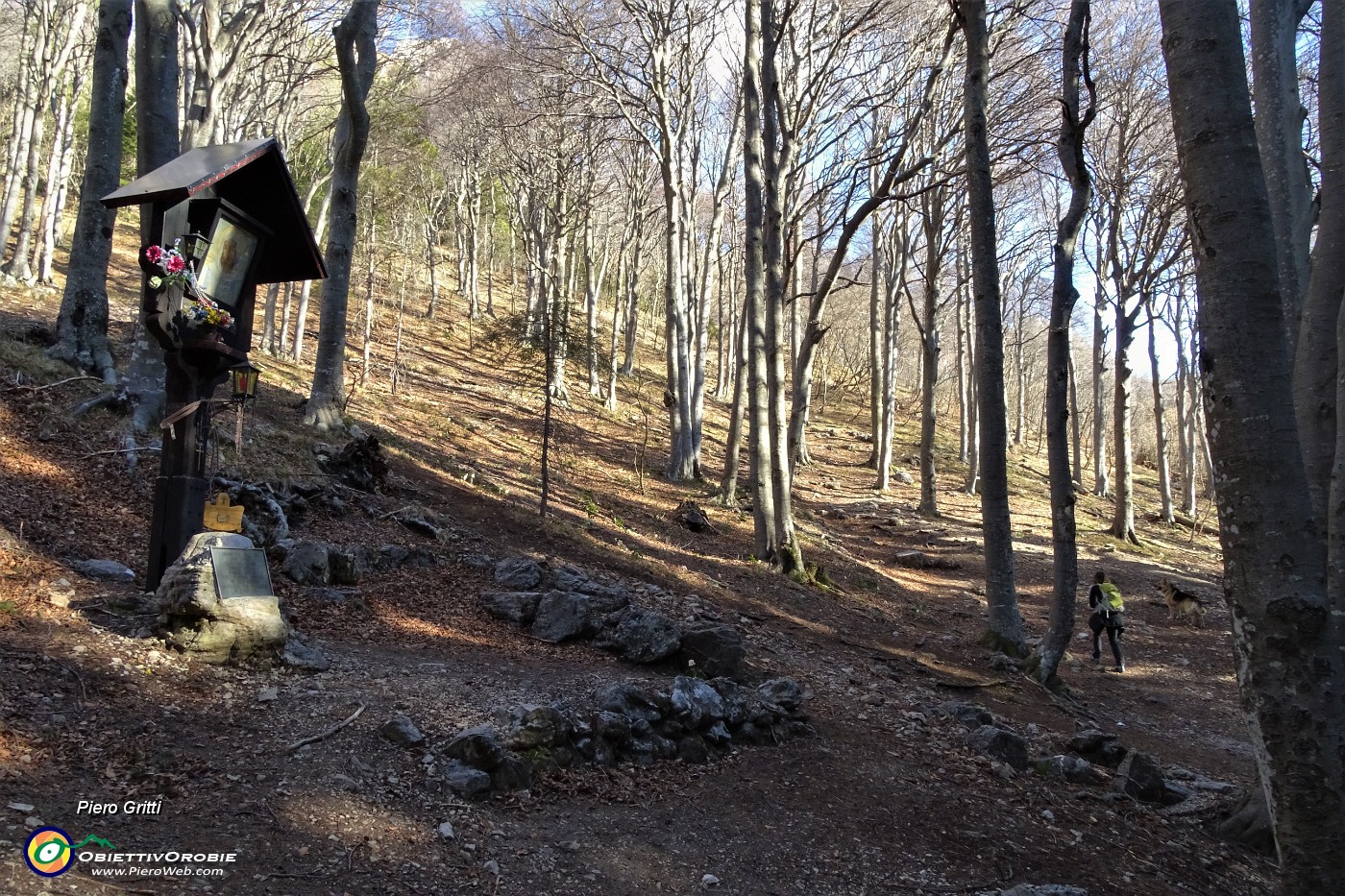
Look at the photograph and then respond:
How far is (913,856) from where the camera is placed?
193 inches

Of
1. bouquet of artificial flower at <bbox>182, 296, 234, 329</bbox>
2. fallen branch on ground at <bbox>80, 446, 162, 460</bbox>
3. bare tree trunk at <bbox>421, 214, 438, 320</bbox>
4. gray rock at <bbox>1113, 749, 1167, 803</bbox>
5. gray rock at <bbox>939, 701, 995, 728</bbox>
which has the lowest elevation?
gray rock at <bbox>1113, 749, 1167, 803</bbox>

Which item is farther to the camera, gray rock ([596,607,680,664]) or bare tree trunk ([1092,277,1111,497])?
bare tree trunk ([1092,277,1111,497])

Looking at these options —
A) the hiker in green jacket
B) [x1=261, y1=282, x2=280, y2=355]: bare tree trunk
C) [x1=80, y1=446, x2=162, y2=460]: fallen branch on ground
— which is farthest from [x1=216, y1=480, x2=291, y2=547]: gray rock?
[x1=261, y1=282, x2=280, y2=355]: bare tree trunk

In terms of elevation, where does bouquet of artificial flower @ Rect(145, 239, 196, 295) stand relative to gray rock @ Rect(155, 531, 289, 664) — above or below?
above

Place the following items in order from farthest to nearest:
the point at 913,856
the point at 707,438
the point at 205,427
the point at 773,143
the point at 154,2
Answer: the point at 707,438
the point at 773,143
the point at 154,2
the point at 205,427
the point at 913,856

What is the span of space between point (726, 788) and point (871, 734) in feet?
6.44

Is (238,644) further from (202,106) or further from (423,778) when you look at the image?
(202,106)

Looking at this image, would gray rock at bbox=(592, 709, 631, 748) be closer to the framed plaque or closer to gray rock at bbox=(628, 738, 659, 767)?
gray rock at bbox=(628, 738, 659, 767)

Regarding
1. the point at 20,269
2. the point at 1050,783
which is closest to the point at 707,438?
the point at 20,269

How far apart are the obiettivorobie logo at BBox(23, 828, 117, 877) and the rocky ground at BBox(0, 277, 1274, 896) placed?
0.05 metres

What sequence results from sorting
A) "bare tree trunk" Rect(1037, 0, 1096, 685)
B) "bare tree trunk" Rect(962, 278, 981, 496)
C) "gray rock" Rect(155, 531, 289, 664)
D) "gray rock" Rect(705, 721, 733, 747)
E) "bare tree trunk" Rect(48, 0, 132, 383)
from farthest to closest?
"bare tree trunk" Rect(962, 278, 981, 496) → "bare tree trunk" Rect(1037, 0, 1096, 685) → "bare tree trunk" Rect(48, 0, 132, 383) → "gray rock" Rect(705, 721, 733, 747) → "gray rock" Rect(155, 531, 289, 664)

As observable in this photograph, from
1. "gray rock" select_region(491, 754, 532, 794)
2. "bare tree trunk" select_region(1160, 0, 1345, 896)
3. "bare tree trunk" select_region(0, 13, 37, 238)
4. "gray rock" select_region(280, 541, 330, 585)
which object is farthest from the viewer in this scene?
"bare tree trunk" select_region(0, 13, 37, 238)

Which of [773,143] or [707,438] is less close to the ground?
[773,143]

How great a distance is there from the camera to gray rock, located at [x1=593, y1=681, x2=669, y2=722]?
5.64 m
